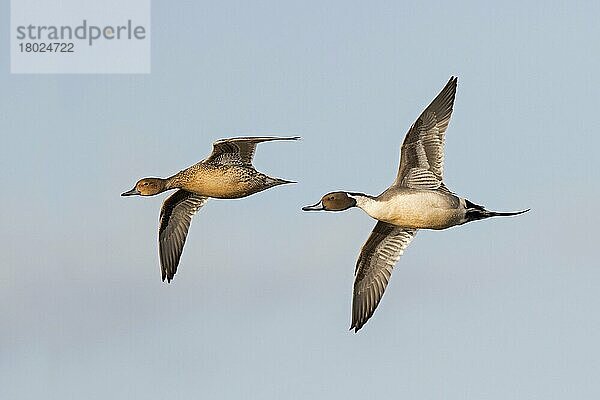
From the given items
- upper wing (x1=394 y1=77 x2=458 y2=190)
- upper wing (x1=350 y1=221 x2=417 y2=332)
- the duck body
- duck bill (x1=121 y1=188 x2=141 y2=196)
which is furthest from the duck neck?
duck bill (x1=121 y1=188 x2=141 y2=196)

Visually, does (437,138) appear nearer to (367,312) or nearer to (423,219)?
(423,219)

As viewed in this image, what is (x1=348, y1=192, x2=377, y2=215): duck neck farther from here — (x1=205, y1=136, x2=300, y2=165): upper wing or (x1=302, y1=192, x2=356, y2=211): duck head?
(x1=205, y1=136, x2=300, y2=165): upper wing

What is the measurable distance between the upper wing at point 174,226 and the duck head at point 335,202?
14.3 ft

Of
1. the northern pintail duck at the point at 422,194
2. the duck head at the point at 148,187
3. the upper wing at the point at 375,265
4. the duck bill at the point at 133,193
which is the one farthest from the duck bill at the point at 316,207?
the duck bill at the point at 133,193

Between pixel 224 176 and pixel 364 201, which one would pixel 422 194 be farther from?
pixel 224 176

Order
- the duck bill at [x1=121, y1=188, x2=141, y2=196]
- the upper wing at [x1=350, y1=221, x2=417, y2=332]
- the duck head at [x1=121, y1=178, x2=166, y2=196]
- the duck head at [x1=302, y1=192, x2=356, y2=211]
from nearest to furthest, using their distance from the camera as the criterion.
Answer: the duck head at [x1=302, y1=192, x2=356, y2=211], the upper wing at [x1=350, y1=221, x2=417, y2=332], the duck head at [x1=121, y1=178, x2=166, y2=196], the duck bill at [x1=121, y1=188, x2=141, y2=196]

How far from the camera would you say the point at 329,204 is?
25.0 metres

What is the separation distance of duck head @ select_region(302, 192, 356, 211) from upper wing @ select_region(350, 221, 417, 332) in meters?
1.41

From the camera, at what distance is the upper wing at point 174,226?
94.9 ft

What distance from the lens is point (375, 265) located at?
26234 mm

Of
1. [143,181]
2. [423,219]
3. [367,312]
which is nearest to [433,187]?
[423,219]

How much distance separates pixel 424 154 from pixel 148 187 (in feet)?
17.7

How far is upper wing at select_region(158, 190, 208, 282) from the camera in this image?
94.9 feet

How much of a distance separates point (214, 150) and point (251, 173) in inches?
26.8
